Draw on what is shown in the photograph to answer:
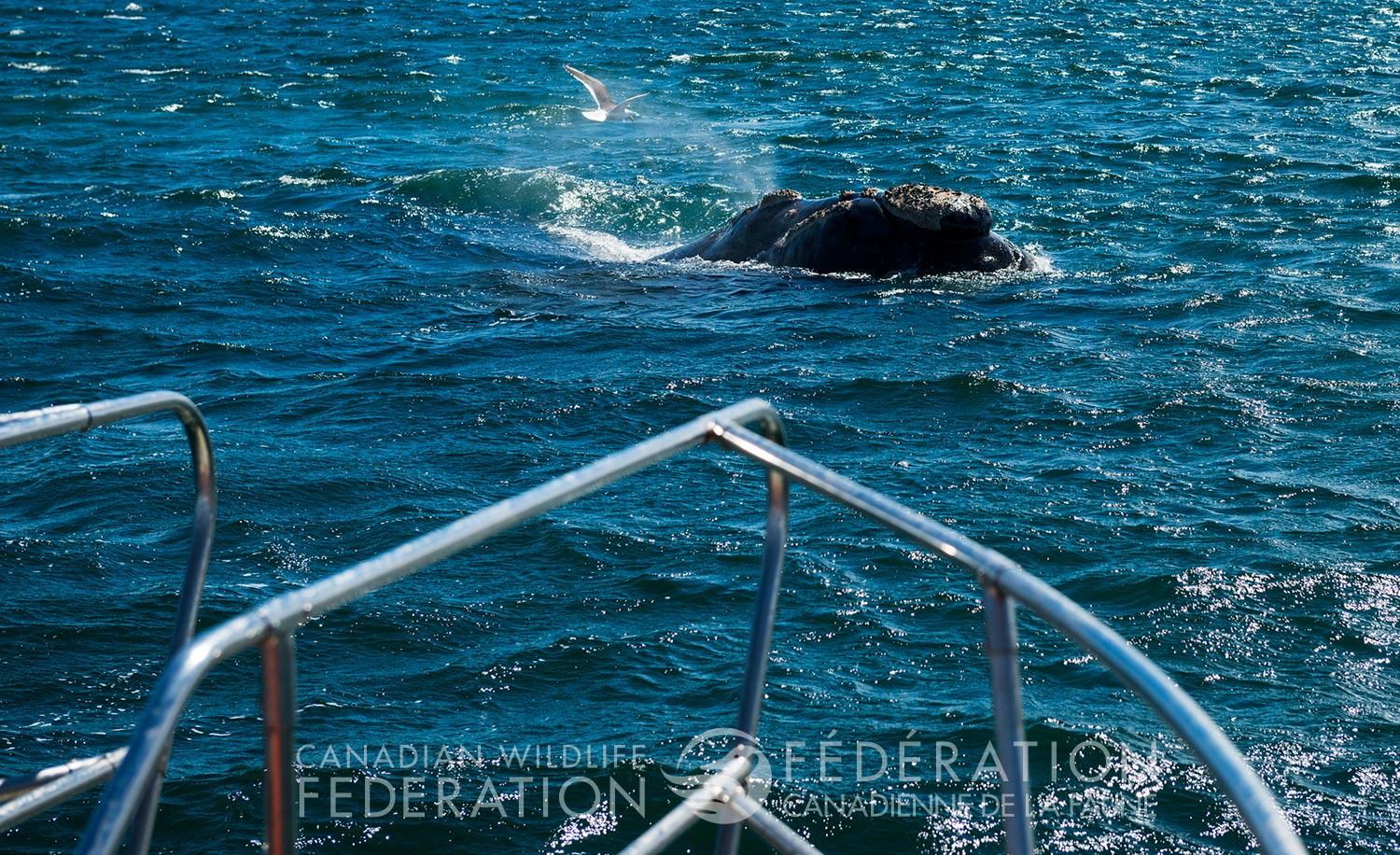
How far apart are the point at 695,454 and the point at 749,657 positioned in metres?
6.00

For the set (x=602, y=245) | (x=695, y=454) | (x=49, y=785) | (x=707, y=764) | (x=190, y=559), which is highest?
(x=190, y=559)

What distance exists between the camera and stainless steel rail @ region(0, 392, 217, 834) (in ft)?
8.82

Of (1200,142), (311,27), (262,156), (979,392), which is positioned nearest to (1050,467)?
(979,392)

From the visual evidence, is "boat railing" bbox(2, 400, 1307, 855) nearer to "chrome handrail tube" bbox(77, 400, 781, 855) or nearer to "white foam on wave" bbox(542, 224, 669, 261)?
"chrome handrail tube" bbox(77, 400, 781, 855)

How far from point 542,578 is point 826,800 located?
2.32 m

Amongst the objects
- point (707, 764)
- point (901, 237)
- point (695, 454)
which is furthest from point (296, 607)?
Result: point (901, 237)

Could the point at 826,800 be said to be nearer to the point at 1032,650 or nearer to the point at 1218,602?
the point at 1032,650

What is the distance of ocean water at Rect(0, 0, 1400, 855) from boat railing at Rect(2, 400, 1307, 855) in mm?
2546

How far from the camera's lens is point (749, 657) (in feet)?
9.26

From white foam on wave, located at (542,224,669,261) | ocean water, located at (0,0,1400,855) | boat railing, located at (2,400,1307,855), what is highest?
boat railing, located at (2,400,1307,855)

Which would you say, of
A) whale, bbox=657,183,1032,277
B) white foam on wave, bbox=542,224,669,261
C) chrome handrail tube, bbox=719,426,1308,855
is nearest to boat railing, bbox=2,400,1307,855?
chrome handrail tube, bbox=719,426,1308,855

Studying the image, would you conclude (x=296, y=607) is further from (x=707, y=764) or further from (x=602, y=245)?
(x=602, y=245)

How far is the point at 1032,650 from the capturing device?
21.3 feet

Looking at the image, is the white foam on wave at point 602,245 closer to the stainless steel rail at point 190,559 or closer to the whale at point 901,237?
the whale at point 901,237
